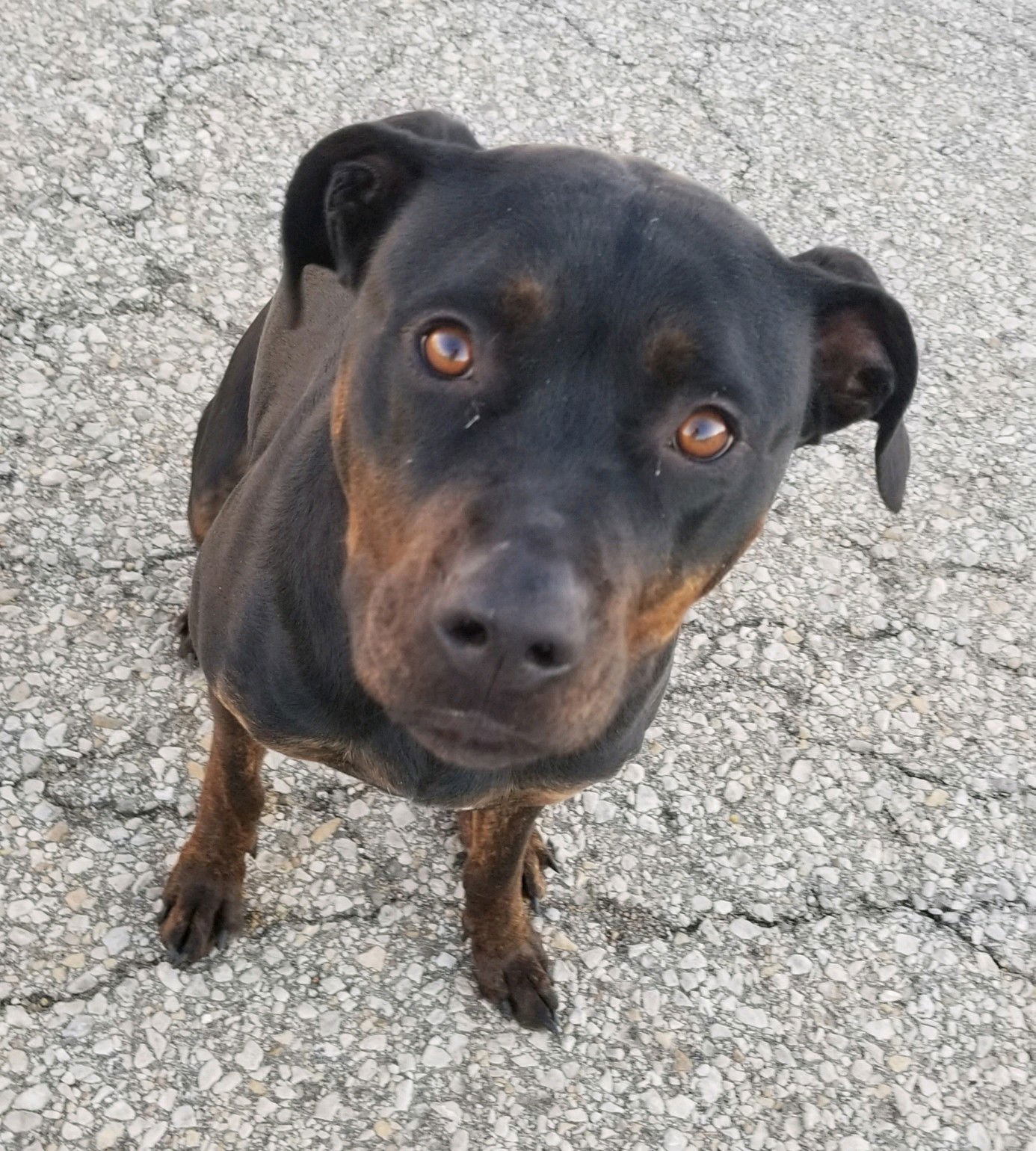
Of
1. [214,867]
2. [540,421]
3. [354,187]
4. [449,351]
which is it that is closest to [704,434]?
[540,421]

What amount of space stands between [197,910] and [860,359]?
6.35 feet

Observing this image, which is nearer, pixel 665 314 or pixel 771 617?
pixel 665 314

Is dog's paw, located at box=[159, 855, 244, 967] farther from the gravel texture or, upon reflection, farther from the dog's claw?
the dog's claw

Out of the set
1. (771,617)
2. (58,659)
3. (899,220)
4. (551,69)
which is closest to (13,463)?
(58,659)

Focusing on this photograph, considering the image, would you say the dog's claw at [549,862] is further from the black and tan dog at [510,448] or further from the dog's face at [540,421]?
the dog's face at [540,421]

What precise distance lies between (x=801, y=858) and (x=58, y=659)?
82.7 inches

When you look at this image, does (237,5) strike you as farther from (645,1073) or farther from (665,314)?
(645,1073)

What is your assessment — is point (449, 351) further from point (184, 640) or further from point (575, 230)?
point (184, 640)

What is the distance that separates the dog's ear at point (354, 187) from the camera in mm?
2127

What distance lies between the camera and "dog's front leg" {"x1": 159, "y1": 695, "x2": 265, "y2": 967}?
2.79 metres

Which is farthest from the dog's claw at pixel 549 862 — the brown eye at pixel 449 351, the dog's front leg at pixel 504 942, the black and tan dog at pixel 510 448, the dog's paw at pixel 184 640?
the brown eye at pixel 449 351

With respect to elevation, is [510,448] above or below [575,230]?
below

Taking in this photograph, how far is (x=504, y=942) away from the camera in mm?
2949

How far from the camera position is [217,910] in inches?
114
